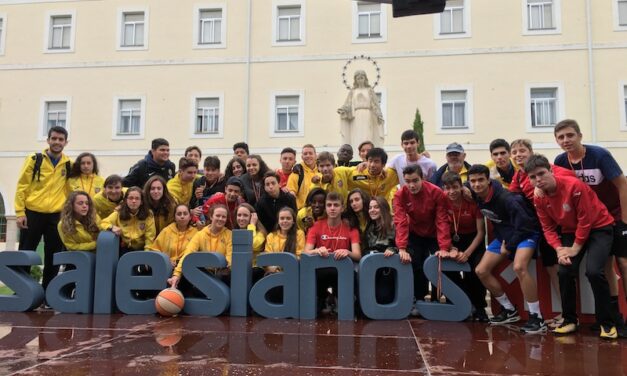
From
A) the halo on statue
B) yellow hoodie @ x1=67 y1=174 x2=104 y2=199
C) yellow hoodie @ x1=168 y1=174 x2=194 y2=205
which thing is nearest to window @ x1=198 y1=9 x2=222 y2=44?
the halo on statue

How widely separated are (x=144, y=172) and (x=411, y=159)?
354 centimetres

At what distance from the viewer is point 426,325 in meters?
5.00

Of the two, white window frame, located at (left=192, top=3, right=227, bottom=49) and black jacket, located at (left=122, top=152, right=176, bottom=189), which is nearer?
black jacket, located at (left=122, top=152, right=176, bottom=189)

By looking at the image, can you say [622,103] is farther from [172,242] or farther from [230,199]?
[172,242]

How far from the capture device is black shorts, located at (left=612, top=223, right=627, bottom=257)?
461 centimetres

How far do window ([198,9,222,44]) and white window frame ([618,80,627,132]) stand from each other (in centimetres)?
1487

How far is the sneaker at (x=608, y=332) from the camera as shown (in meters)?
4.31

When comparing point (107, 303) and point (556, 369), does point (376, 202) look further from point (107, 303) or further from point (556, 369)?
point (107, 303)

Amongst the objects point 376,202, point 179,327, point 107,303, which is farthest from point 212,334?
point 376,202

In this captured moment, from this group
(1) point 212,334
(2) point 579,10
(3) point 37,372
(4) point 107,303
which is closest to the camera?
(3) point 37,372

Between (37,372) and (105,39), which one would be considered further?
(105,39)

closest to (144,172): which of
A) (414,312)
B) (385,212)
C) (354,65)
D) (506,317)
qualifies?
(385,212)

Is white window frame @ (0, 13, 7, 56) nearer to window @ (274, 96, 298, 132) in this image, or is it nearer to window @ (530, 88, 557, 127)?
window @ (274, 96, 298, 132)

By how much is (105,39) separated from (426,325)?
1987cm
